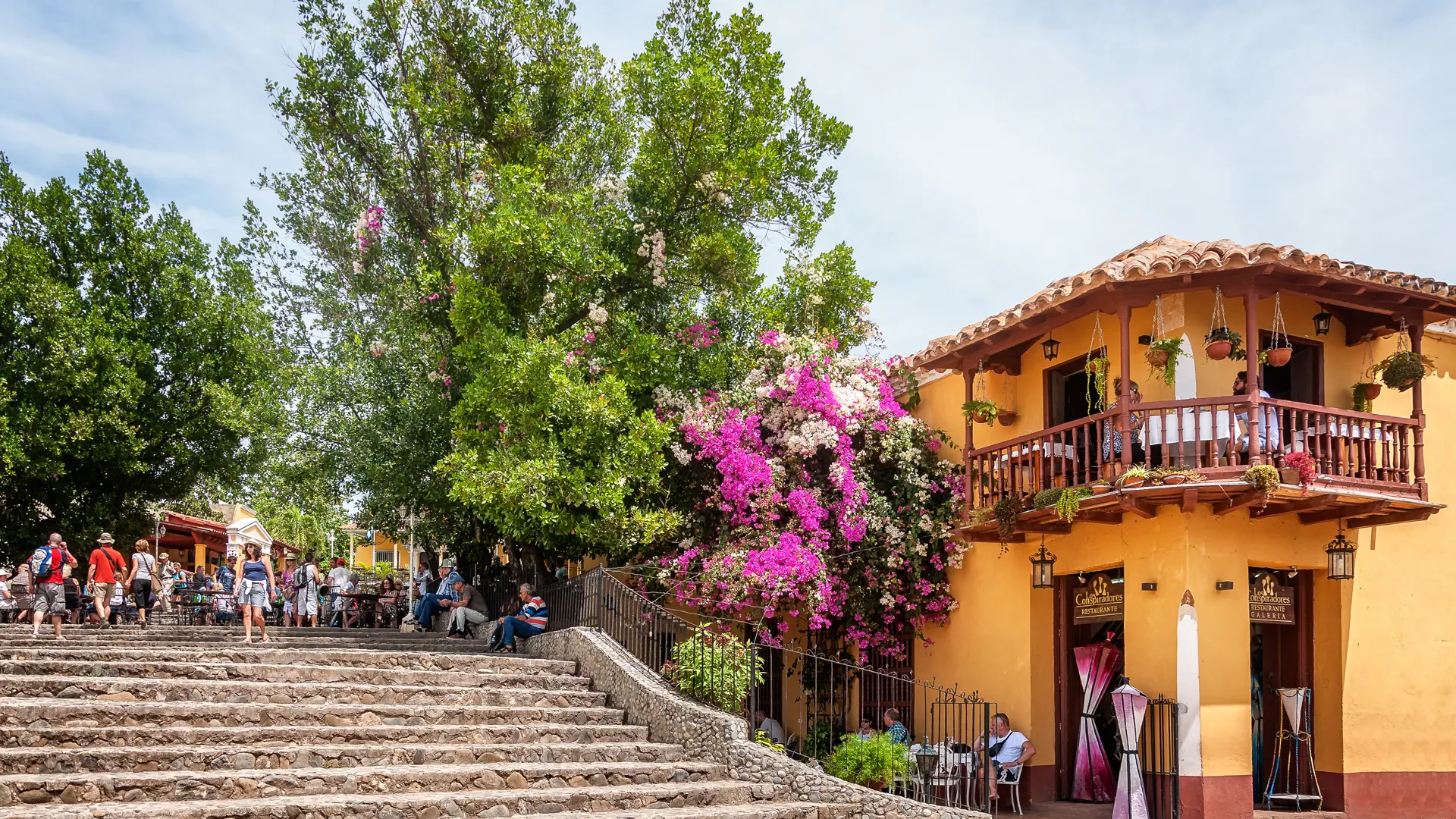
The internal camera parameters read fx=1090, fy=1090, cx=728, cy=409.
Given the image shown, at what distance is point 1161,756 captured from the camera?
36.4ft

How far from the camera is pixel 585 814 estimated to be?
29.2 ft

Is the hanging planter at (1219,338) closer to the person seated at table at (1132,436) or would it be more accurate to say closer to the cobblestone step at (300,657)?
the person seated at table at (1132,436)

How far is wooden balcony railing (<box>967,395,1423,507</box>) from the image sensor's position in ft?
35.7

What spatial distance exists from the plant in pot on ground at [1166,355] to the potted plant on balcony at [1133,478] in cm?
106

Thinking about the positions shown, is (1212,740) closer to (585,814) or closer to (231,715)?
(585,814)

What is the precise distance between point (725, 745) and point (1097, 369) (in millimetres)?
5890

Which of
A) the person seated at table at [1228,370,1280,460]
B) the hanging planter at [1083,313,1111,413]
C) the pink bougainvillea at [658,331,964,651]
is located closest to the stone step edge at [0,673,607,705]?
the pink bougainvillea at [658,331,964,651]

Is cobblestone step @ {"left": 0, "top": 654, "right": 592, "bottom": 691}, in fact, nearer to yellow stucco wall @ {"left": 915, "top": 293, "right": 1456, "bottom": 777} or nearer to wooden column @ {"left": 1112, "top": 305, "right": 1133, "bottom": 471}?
yellow stucco wall @ {"left": 915, "top": 293, "right": 1456, "bottom": 777}

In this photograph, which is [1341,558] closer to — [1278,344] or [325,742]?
[1278,344]

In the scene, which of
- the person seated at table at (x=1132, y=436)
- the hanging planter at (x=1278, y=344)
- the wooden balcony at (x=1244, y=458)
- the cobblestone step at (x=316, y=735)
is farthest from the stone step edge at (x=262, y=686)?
the hanging planter at (x=1278, y=344)

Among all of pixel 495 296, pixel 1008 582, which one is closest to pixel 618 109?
pixel 495 296

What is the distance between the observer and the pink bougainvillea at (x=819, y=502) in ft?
46.3

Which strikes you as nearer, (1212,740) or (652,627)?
(1212,740)

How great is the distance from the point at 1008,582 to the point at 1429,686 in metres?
4.75
